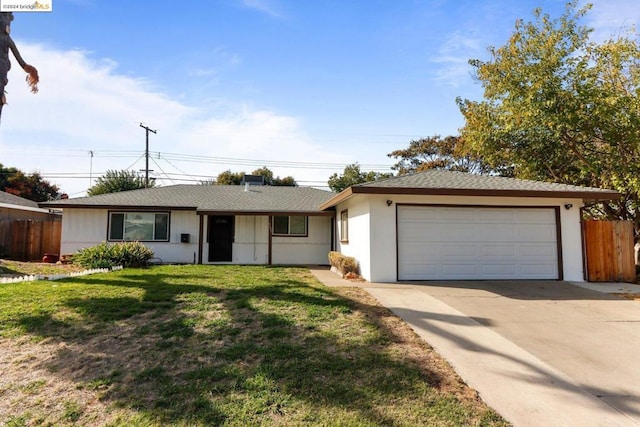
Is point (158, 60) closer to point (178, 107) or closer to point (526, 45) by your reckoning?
point (178, 107)

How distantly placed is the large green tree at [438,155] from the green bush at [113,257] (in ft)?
76.8

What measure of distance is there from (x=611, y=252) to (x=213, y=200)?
13523 millimetres

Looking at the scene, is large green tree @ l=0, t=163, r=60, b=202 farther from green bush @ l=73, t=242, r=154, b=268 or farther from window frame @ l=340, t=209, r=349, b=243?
window frame @ l=340, t=209, r=349, b=243

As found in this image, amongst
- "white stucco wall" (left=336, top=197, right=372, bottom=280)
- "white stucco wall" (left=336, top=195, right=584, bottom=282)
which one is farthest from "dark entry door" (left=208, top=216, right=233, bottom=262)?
"white stucco wall" (left=336, top=195, right=584, bottom=282)

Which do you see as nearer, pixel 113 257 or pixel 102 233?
pixel 113 257

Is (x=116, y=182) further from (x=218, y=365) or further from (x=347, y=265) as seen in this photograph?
(x=218, y=365)

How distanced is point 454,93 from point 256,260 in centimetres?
1117

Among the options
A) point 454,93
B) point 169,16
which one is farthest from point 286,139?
point 169,16

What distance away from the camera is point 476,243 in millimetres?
10000

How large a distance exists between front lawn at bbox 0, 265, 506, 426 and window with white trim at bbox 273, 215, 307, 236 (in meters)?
8.30

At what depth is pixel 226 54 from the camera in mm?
10367

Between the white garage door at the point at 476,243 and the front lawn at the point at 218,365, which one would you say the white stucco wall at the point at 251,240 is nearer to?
the white garage door at the point at 476,243

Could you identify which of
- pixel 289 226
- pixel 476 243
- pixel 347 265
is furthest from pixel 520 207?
pixel 289 226

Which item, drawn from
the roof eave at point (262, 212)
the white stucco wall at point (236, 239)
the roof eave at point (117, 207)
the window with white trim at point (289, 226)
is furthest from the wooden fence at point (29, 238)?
the window with white trim at point (289, 226)
